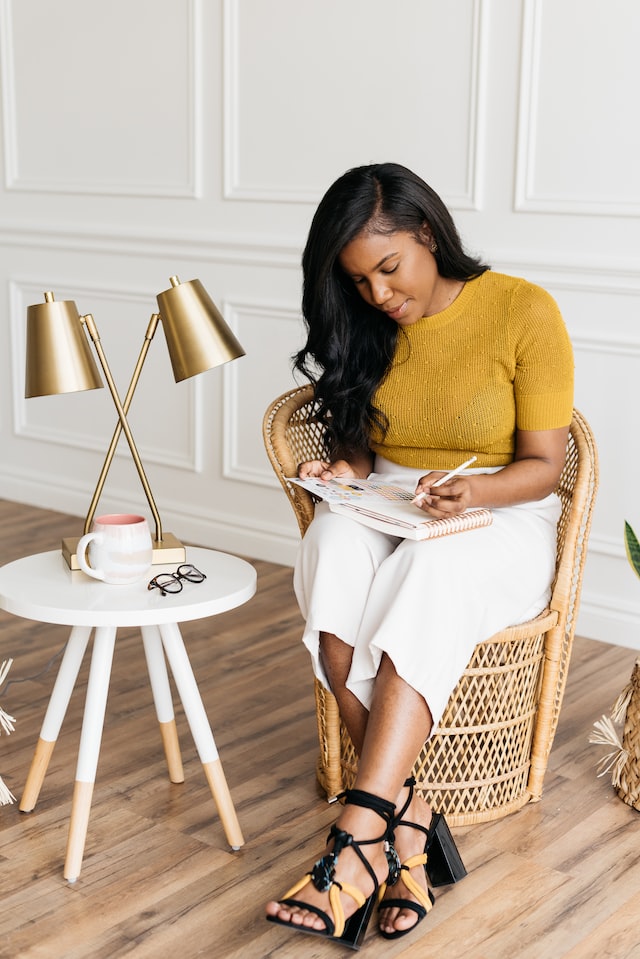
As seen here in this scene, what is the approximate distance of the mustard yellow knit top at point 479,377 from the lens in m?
1.93

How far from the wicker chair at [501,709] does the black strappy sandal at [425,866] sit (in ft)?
0.42

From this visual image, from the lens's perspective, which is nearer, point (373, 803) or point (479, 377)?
point (373, 803)

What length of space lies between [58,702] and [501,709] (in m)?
0.73

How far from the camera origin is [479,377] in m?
1.98

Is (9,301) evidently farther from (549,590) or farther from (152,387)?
(549,590)

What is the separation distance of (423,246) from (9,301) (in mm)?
2503

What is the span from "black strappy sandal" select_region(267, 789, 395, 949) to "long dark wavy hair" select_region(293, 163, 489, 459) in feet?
2.38

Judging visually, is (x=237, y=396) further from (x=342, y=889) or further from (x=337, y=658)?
(x=342, y=889)

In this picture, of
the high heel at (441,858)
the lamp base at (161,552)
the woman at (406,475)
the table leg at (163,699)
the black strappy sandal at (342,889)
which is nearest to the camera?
the black strappy sandal at (342,889)

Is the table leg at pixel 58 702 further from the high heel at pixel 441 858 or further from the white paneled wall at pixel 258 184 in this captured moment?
the white paneled wall at pixel 258 184

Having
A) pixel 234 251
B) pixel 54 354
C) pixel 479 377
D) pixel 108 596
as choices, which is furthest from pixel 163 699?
pixel 234 251

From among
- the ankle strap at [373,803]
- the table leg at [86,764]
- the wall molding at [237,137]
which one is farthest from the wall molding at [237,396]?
the ankle strap at [373,803]

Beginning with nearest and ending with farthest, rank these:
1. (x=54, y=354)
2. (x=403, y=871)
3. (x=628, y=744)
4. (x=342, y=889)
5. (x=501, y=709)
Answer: (x=342, y=889) → (x=403, y=871) → (x=54, y=354) → (x=501, y=709) → (x=628, y=744)

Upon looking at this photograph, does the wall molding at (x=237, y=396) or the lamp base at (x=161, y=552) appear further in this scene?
the wall molding at (x=237, y=396)
